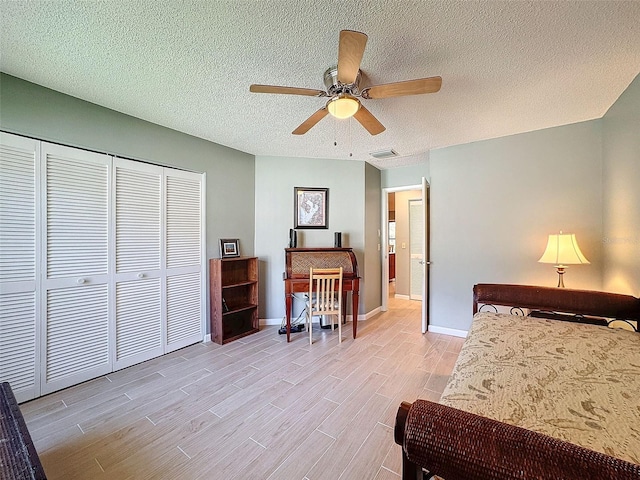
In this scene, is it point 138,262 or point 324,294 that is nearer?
point 138,262

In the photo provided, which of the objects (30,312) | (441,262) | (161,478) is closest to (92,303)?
(30,312)

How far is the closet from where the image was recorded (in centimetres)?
198

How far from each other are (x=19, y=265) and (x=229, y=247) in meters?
1.84

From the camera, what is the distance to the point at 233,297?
11.7ft

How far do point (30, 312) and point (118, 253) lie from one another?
0.72m

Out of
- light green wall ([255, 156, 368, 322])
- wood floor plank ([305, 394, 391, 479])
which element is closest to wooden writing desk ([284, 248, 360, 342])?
light green wall ([255, 156, 368, 322])

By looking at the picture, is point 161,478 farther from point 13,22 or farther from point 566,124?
point 566,124

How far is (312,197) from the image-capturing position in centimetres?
397

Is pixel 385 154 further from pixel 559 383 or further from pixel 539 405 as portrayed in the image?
pixel 539 405

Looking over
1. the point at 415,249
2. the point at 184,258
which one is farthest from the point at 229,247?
the point at 415,249

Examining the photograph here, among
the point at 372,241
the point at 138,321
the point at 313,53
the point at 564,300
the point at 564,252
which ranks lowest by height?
the point at 138,321

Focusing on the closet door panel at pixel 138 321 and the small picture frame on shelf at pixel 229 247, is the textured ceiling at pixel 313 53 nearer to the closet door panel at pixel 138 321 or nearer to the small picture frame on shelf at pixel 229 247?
the small picture frame on shelf at pixel 229 247

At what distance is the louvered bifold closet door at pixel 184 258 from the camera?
2924 mm

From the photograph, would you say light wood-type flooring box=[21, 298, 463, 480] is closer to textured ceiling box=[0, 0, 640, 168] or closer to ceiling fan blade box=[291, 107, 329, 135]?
ceiling fan blade box=[291, 107, 329, 135]
